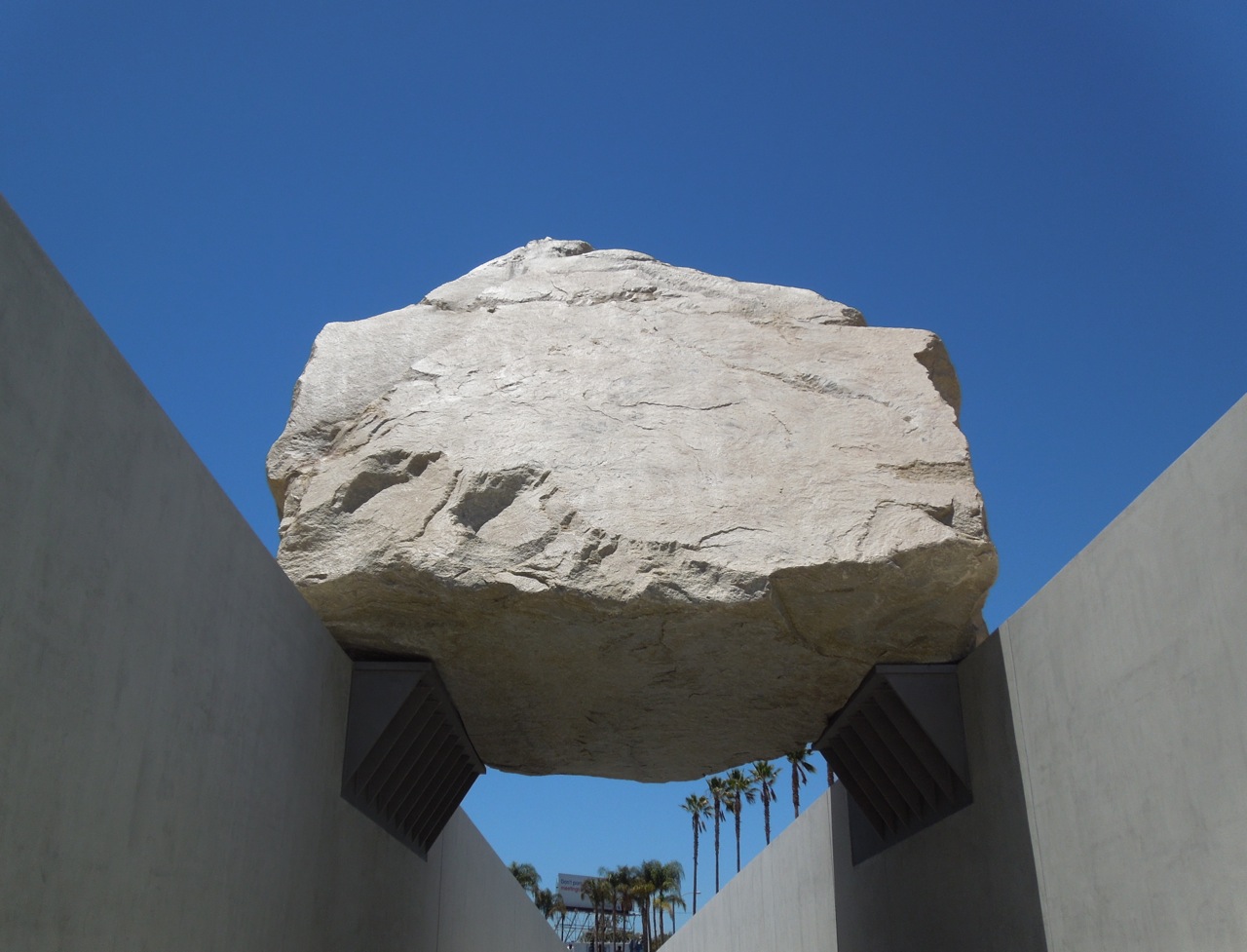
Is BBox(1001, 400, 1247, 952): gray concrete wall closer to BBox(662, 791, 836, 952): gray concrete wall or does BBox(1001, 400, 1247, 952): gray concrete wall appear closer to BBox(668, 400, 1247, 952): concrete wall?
BBox(668, 400, 1247, 952): concrete wall

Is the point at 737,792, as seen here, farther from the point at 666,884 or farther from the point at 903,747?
the point at 903,747

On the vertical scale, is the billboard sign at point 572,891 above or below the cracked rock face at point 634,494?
above

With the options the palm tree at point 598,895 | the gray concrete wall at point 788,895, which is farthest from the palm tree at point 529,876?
the gray concrete wall at point 788,895

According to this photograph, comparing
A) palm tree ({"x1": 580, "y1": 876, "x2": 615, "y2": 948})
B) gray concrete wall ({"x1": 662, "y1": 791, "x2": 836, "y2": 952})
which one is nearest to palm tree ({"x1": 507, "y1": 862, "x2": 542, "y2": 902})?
palm tree ({"x1": 580, "y1": 876, "x2": 615, "y2": 948})

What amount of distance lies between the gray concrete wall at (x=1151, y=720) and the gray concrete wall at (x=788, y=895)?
548 cm

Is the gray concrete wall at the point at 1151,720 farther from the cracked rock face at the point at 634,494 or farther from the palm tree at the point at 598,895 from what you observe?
the palm tree at the point at 598,895

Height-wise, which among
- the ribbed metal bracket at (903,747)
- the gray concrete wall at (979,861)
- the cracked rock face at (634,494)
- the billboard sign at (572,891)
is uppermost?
the billboard sign at (572,891)

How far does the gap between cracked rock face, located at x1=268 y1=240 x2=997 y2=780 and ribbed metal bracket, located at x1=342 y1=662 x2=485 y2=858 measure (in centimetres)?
21

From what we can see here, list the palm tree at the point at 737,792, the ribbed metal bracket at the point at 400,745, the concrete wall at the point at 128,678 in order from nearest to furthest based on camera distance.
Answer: the concrete wall at the point at 128,678, the ribbed metal bracket at the point at 400,745, the palm tree at the point at 737,792

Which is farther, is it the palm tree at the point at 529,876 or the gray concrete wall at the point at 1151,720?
the palm tree at the point at 529,876

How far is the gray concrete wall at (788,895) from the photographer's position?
10461 millimetres

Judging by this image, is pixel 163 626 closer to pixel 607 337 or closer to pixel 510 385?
pixel 510 385

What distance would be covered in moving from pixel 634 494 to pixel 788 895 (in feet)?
27.4

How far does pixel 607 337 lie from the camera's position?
22.0 ft
